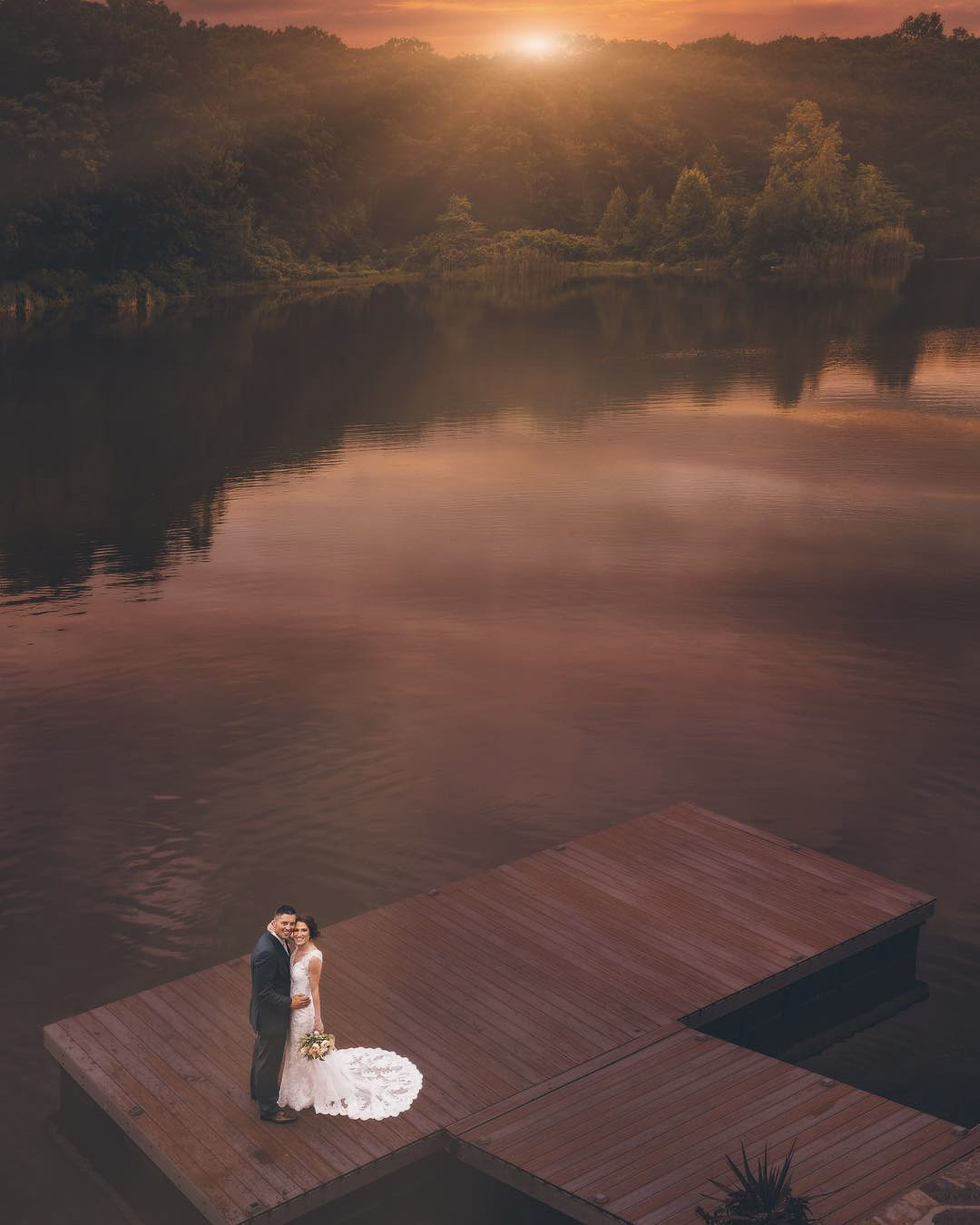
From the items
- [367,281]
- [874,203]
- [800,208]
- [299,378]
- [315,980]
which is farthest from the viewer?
[874,203]

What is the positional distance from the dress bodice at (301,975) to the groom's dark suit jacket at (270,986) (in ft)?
0.17

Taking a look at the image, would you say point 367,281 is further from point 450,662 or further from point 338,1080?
point 338,1080

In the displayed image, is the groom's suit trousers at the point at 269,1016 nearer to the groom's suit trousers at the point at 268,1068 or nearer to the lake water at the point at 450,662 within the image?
the groom's suit trousers at the point at 268,1068

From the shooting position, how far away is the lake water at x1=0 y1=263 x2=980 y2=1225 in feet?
59.3

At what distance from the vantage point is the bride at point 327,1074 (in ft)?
42.2

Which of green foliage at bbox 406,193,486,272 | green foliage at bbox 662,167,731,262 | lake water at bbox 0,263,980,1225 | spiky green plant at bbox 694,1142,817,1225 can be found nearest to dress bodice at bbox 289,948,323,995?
lake water at bbox 0,263,980,1225

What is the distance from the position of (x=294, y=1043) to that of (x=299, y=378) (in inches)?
2198

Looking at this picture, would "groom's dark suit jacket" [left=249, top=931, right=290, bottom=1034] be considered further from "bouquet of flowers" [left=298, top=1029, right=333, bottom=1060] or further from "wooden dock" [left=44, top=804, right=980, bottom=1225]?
"wooden dock" [left=44, top=804, right=980, bottom=1225]

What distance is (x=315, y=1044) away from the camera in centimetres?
1286

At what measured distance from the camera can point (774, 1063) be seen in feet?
46.9

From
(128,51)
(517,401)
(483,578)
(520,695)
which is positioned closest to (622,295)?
(128,51)

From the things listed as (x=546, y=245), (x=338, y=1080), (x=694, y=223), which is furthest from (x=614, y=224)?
(x=338, y=1080)

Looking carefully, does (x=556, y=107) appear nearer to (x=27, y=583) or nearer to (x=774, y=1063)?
(x=27, y=583)

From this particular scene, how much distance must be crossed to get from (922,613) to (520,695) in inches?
372
